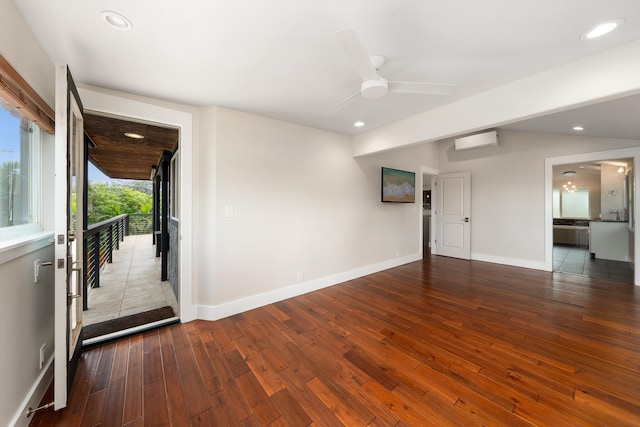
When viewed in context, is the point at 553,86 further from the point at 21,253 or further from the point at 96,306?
the point at 96,306

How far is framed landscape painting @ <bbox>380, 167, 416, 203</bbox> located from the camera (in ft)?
14.6

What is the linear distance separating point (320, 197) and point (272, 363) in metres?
2.24

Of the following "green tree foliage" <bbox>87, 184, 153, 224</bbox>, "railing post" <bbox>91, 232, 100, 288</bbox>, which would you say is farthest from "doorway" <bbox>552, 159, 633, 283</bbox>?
"green tree foliage" <bbox>87, 184, 153, 224</bbox>

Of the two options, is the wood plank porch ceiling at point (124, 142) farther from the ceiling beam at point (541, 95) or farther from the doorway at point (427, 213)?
the doorway at point (427, 213)

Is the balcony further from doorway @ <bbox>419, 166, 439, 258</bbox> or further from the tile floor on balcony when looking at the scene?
doorway @ <bbox>419, 166, 439, 258</bbox>

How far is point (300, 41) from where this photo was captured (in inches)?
65.5

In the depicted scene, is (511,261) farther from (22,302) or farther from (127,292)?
(127,292)

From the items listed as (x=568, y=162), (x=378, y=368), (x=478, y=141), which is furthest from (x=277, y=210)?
(x=568, y=162)

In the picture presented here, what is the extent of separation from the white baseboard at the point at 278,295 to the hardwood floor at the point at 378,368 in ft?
0.43

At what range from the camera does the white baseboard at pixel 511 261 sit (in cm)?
464

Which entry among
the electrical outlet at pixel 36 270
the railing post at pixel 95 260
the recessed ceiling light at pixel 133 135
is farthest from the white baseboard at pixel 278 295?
the recessed ceiling light at pixel 133 135

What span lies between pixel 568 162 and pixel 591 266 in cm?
231

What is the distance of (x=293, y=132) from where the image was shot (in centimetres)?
331

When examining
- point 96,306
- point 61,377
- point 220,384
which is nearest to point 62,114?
point 61,377
